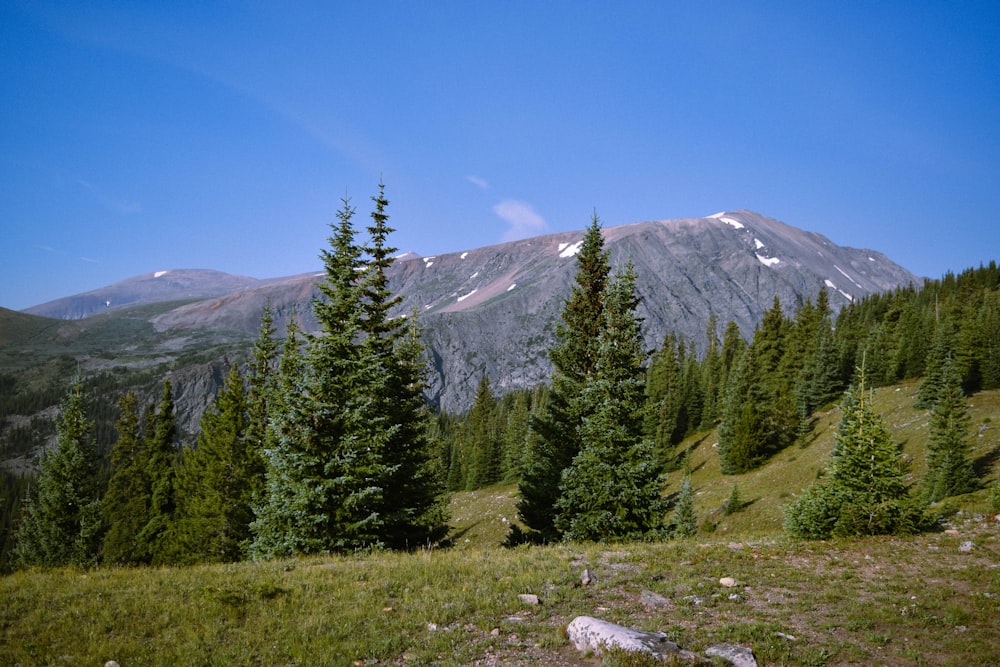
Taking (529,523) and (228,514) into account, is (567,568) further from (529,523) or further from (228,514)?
(228,514)

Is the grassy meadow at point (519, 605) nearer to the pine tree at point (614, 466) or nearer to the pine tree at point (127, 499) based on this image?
the pine tree at point (614, 466)

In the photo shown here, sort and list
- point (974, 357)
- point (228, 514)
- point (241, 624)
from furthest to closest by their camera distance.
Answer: point (974, 357), point (228, 514), point (241, 624)

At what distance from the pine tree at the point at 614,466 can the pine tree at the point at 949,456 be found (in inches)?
808

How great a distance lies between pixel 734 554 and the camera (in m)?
14.2

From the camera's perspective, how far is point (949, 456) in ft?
88.3

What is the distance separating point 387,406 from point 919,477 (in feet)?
117

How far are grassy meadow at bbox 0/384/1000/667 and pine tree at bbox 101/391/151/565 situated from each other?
30.2m

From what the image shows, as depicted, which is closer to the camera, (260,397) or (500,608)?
(500,608)

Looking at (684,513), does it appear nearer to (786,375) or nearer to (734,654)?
(734,654)

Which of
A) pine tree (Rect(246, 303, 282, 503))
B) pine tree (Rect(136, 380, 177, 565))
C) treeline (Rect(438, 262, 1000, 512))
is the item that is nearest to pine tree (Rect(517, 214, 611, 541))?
treeline (Rect(438, 262, 1000, 512))

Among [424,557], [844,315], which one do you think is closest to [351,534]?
[424,557]

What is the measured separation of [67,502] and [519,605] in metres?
39.0

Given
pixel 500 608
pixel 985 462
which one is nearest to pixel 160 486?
pixel 500 608

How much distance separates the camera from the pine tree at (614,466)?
57.4 feet
